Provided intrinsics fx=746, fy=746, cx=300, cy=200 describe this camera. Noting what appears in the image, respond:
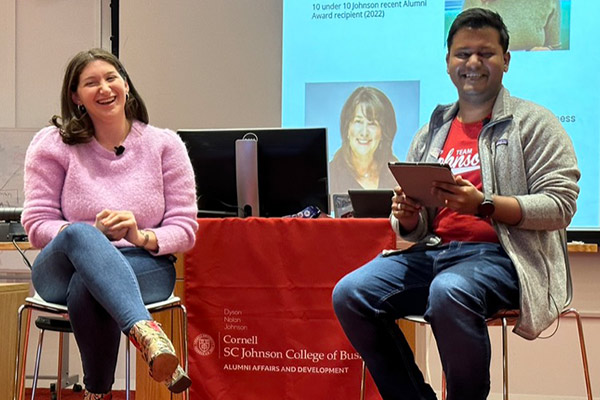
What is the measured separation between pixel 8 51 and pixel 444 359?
→ 3.54 m

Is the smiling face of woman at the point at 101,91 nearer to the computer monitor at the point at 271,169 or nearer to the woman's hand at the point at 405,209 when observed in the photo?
the computer monitor at the point at 271,169

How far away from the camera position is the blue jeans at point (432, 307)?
187 cm

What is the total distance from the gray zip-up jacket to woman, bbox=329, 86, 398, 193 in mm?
1820

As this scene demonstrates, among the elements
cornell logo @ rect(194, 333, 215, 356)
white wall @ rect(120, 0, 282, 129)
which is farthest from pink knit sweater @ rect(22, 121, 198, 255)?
white wall @ rect(120, 0, 282, 129)

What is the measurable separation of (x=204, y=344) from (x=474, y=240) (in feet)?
3.43

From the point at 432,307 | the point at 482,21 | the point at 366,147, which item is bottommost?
the point at 432,307

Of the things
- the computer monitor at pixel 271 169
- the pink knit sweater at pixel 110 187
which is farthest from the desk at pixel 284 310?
the pink knit sweater at pixel 110 187

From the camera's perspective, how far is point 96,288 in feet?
6.50

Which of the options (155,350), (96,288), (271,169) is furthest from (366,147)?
(155,350)

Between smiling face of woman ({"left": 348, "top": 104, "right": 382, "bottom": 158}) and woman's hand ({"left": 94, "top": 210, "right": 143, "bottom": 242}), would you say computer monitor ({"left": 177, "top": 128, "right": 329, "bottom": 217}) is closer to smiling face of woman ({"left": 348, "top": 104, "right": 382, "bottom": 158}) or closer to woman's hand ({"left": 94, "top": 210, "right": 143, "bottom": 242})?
woman's hand ({"left": 94, "top": 210, "right": 143, "bottom": 242})

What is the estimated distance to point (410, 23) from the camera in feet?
13.0

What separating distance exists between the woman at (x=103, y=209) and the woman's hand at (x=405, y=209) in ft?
2.12

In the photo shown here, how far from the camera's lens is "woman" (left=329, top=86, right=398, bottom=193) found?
13.2 ft

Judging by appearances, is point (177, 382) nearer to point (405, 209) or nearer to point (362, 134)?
point (405, 209)
